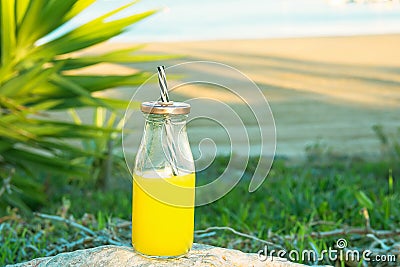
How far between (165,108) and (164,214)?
7.4 inches

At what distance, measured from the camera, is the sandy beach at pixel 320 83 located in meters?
4.51

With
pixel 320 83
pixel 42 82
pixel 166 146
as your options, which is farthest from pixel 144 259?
pixel 320 83

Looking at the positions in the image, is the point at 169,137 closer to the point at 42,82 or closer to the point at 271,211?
the point at 271,211

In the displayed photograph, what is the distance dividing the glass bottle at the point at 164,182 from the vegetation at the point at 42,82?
1.21m

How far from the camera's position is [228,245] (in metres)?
1.72

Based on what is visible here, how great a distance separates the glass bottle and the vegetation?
121 cm

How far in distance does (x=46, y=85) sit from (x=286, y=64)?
513cm

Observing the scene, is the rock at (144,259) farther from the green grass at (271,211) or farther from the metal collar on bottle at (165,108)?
the green grass at (271,211)

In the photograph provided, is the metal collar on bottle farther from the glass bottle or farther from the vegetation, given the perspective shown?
the vegetation

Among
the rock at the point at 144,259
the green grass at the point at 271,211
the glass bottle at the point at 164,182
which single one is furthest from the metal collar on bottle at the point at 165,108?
the green grass at the point at 271,211

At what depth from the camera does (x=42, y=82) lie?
2455 mm

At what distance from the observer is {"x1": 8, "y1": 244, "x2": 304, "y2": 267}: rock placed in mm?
1185

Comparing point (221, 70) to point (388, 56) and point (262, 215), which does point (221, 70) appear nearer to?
point (262, 215)

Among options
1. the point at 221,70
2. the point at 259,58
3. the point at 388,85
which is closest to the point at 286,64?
the point at 259,58
